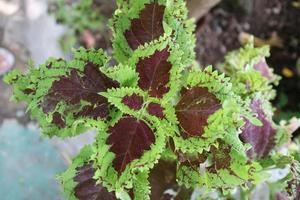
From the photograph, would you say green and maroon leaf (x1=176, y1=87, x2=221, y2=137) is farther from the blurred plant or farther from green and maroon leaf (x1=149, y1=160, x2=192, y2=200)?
the blurred plant

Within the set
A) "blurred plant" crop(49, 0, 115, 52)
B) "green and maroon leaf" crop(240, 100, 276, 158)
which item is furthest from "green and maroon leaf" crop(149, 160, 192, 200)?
"blurred plant" crop(49, 0, 115, 52)

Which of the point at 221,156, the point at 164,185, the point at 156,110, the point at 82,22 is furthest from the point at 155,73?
the point at 82,22

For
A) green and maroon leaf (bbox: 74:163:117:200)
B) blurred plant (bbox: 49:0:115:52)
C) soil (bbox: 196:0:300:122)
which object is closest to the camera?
green and maroon leaf (bbox: 74:163:117:200)

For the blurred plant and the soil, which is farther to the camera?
the soil

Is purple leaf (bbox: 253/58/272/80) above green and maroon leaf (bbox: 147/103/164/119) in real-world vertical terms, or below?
above

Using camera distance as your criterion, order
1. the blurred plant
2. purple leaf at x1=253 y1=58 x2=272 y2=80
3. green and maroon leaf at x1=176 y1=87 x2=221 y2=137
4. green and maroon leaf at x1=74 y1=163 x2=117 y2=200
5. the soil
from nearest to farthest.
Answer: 1. green and maroon leaf at x1=176 y1=87 x2=221 y2=137
2. green and maroon leaf at x1=74 y1=163 x2=117 y2=200
3. purple leaf at x1=253 y1=58 x2=272 y2=80
4. the blurred plant
5. the soil

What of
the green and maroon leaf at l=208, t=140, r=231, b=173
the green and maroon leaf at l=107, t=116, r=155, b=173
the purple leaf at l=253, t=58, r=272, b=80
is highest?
the purple leaf at l=253, t=58, r=272, b=80

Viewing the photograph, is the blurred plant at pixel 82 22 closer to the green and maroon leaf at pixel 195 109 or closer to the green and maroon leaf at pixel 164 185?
the green and maroon leaf at pixel 164 185

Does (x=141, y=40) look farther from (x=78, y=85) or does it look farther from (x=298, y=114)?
(x=298, y=114)
